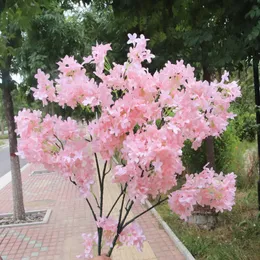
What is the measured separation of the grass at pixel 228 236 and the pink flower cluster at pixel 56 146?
320 cm

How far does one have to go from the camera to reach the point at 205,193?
5.20 feet

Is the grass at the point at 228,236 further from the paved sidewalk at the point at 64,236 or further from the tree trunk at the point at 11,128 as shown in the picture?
the tree trunk at the point at 11,128

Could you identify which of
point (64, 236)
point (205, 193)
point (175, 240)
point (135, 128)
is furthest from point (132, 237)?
point (64, 236)

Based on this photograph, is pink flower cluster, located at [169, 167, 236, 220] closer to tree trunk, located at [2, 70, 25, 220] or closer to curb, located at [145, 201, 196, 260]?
curb, located at [145, 201, 196, 260]

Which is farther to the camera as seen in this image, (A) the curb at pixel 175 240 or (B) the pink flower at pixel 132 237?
(A) the curb at pixel 175 240

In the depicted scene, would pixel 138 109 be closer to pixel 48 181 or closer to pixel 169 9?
pixel 169 9

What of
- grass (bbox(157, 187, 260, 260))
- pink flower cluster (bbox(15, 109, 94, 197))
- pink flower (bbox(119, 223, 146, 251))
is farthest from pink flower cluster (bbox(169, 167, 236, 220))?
grass (bbox(157, 187, 260, 260))

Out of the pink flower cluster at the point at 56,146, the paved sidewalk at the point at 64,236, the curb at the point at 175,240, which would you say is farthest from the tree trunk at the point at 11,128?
the pink flower cluster at the point at 56,146

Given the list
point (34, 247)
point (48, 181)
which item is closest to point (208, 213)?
point (34, 247)

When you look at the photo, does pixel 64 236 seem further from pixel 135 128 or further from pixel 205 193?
pixel 135 128

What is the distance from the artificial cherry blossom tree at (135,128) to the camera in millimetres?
1403

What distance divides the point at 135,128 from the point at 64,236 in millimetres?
4587

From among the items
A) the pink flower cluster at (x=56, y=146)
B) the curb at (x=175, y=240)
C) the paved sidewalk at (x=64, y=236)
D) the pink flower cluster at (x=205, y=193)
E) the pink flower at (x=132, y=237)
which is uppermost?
the pink flower cluster at (x=56, y=146)

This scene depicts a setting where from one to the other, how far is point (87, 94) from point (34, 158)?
37 cm
